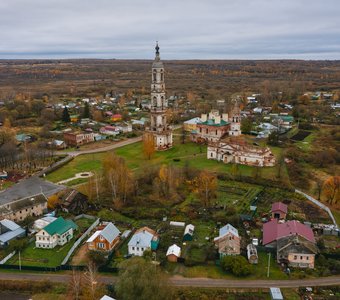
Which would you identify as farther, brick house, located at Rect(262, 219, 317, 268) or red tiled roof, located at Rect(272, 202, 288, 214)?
red tiled roof, located at Rect(272, 202, 288, 214)

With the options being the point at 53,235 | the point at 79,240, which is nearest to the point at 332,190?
the point at 79,240

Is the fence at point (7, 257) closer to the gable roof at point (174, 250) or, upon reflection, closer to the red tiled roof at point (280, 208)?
the gable roof at point (174, 250)

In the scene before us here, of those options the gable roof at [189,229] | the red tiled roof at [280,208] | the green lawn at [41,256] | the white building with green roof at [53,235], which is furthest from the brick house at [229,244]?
the white building with green roof at [53,235]

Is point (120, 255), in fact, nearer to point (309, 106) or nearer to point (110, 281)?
point (110, 281)

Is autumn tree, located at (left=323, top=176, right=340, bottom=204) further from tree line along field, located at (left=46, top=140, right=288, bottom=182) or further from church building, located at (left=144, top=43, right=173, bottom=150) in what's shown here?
church building, located at (left=144, top=43, right=173, bottom=150)

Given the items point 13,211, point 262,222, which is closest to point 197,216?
point 262,222

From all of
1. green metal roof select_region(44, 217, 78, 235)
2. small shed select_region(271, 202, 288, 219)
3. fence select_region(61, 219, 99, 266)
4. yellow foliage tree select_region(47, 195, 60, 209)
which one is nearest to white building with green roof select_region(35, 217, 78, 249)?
green metal roof select_region(44, 217, 78, 235)
